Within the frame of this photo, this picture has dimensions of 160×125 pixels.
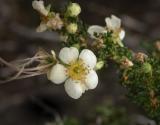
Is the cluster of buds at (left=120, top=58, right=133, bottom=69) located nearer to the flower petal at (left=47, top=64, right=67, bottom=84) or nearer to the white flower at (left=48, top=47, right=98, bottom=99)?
the white flower at (left=48, top=47, right=98, bottom=99)

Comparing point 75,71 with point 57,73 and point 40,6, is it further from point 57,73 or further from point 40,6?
point 40,6

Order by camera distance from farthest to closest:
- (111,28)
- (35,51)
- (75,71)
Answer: (35,51), (111,28), (75,71)

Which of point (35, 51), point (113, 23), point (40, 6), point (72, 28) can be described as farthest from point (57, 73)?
point (35, 51)

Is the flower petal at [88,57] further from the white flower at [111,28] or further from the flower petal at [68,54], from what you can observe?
the white flower at [111,28]

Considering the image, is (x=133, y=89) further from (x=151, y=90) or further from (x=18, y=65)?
(x=18, y=65)

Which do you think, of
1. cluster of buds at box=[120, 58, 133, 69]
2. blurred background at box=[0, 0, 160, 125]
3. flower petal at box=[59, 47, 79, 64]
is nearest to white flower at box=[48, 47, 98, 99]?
flower petal at box=[59, 47, 79, 64]

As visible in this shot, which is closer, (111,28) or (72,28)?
(72,28)
